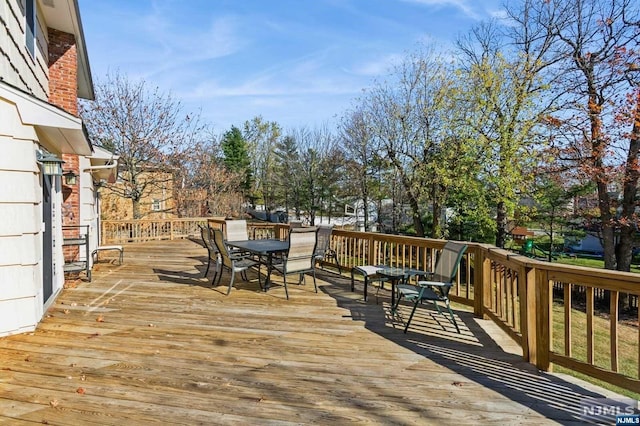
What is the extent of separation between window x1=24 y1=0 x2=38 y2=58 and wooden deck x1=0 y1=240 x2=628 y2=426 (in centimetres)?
357

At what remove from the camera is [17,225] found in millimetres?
3645

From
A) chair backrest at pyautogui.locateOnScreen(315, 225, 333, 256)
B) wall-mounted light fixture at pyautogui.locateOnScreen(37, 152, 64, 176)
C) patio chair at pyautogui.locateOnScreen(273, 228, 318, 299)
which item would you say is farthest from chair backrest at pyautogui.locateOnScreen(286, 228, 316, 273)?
wall-mounted light fixture at pyautogui.locateOnScreen(37, 152, 64, 176)

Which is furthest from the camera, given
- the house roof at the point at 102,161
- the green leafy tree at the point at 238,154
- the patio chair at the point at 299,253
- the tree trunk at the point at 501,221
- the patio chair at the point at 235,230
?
the green leafy tree at the point at 238,154

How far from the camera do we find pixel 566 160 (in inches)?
466

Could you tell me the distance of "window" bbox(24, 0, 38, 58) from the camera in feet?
16.6

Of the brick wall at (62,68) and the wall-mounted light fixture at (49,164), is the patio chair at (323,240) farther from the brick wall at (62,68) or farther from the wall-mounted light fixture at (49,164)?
the brick wall at (62,68)

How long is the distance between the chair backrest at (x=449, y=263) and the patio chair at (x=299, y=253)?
79.5 inches

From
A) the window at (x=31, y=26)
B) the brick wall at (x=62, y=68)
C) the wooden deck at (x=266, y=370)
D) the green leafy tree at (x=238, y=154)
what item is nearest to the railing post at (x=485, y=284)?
the wooden deck at (x=266, y=370)

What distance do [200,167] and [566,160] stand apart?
53.1 ft

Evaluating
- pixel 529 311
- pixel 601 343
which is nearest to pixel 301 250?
pixel 529 311

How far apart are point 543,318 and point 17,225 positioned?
16.0 ft

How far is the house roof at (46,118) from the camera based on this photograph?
3.56m

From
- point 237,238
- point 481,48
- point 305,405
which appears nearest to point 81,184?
point 237,238

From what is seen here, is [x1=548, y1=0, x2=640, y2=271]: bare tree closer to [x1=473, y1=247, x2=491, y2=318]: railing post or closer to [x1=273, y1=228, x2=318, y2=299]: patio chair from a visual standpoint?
[x1=473, y1=247, x2=491, y2=318]: railing post
